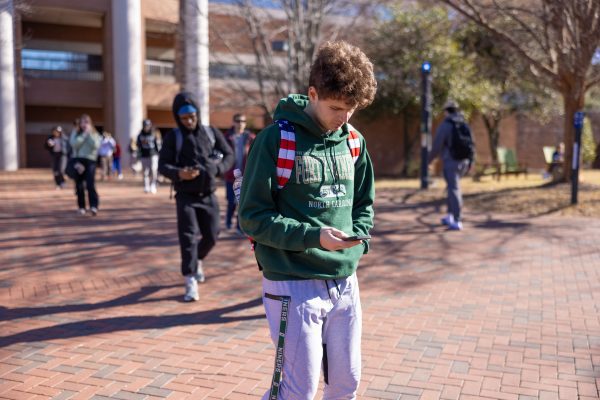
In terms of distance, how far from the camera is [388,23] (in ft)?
68.4

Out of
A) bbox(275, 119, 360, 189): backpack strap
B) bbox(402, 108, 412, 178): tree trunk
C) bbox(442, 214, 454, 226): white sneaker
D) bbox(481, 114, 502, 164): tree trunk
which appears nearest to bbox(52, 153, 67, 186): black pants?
bbox(442, 214, 454, 226): white sneaker

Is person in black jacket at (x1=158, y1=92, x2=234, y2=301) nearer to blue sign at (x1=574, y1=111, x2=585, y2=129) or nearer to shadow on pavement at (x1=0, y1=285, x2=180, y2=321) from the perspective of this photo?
shadow on pavement at (x1=0, y1=285, x2=180, y2=321)

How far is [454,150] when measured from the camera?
948 centimetres

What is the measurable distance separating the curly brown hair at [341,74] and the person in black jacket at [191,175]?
3.17m

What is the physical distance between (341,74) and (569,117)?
509 inches

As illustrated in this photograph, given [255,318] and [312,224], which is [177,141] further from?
[312,224]

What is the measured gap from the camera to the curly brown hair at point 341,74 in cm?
223

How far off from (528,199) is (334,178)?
11221 millimetres

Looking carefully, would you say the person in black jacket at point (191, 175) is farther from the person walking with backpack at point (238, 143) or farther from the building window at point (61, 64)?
the building window at point (61, 64)

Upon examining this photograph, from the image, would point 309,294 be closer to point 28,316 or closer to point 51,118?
point 28,316

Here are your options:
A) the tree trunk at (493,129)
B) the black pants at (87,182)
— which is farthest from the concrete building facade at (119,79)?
the black pants at (87,182)

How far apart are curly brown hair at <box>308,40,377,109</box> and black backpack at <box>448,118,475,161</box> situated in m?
7.40

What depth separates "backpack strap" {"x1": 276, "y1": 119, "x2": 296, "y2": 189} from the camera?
233 centimetres

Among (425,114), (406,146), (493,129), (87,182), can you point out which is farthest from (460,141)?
(493,129)
